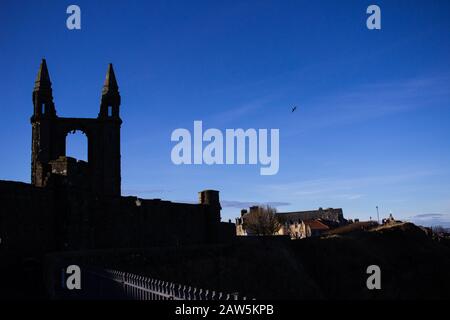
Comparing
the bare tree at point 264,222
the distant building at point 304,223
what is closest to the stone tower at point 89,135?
the bare tree at point 264,222

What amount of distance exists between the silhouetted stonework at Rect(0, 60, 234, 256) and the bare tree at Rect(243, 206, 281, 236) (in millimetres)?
31061

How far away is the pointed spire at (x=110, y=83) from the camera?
43812 mm

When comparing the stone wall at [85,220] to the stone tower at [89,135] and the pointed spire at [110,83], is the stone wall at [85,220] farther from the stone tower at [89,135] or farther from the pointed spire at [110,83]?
the pointed spire at [110,83]

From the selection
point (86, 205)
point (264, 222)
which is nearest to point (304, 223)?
point (264, 222)

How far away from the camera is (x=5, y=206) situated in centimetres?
1783

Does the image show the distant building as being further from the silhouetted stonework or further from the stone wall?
the stone wall

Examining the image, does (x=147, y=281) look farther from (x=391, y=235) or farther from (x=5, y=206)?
(x=391, y=235)

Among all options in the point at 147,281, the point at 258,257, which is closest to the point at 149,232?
the point at 258,257

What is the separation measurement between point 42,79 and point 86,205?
75.7 feet

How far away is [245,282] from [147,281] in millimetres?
23862

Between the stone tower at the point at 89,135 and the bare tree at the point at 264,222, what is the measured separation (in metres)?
35.2

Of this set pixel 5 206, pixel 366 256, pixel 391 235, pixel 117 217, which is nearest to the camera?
pixel 5 206

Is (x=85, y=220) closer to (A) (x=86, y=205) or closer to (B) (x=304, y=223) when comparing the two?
(A) (x=86, y=205)

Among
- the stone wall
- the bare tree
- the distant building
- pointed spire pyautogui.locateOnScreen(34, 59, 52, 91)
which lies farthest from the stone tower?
the distant building
